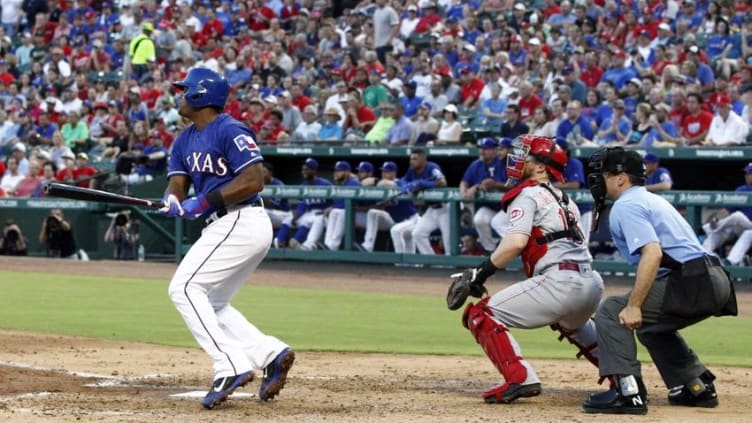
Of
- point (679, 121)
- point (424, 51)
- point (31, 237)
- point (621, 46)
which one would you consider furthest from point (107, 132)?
point (679, 121)

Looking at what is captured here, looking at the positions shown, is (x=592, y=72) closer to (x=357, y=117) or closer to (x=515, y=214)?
(x=357, y=117)

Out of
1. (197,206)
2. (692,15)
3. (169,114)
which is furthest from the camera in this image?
(169,114)

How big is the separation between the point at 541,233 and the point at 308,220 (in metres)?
10.9

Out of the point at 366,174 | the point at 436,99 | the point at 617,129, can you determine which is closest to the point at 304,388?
the point at 617,129

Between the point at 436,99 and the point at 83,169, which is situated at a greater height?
the point at 436,99

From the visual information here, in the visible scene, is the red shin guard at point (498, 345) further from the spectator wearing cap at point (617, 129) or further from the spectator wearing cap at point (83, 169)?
the spectator wearing cap at point (83, 169)

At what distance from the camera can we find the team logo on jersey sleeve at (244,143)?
6630 mm

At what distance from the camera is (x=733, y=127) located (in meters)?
15.0

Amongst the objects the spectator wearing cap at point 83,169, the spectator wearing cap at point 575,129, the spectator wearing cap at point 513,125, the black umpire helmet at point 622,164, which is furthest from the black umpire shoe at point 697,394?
the spectator wearing cap at point 83,169

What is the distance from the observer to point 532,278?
6812 mm

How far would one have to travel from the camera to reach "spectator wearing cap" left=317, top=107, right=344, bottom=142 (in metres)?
18.7

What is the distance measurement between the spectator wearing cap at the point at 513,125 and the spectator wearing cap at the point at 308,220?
99.1 inches

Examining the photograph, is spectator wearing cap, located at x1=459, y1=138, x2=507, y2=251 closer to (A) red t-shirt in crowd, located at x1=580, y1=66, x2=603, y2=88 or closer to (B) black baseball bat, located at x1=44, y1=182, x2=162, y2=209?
(A) red t-shirt in crowd, located at x1=580, y1=66, x2=603, y2=88

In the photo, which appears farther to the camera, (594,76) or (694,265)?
(594,76)
